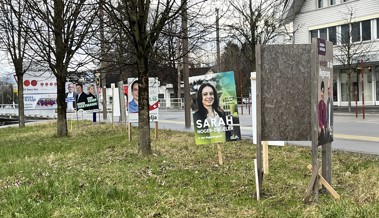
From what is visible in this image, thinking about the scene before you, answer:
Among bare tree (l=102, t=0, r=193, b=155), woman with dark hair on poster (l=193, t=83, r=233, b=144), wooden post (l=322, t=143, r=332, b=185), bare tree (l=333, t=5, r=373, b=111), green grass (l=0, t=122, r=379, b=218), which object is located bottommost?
green grass (l=0, t=122, r=379, b=218)

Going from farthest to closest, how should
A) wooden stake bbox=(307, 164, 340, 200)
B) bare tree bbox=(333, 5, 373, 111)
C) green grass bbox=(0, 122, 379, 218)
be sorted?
1. bare tree bbox=(333, 5, 373, 111)
2. wooden stake bbox=(307, 164, 340, 200)
3. green grass bbox=(0, 122, 379, 218)

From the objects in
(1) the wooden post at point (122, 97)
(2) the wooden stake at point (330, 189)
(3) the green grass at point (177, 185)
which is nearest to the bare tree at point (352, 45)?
(1) the wooden post at point (122, 97)

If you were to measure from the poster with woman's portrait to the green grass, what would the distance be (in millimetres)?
559

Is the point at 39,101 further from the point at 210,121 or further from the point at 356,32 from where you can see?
the point at 210,121

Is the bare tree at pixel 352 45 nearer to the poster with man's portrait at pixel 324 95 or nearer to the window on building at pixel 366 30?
the window on building at pixel 366 30

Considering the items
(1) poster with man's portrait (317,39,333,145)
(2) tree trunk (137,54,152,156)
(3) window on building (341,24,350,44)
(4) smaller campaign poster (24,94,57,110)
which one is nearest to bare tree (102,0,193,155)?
(2) tree trunk (137,54,152,156)

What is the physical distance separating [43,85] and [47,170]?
1254 inches

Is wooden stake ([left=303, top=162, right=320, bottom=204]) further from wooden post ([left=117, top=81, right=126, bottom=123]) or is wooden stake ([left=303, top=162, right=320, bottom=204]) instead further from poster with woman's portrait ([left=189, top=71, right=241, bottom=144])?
wooden post ([left=117, top=81, right=126, bottom=123])

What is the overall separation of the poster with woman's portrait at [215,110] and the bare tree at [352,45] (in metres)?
21.4

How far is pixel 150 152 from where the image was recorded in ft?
32.2

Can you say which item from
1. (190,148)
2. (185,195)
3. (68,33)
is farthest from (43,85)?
(185,195)

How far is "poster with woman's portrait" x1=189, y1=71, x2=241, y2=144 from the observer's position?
8680 millimetres

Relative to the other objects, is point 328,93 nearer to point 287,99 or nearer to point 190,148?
point 287,99

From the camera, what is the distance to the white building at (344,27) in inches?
1177
